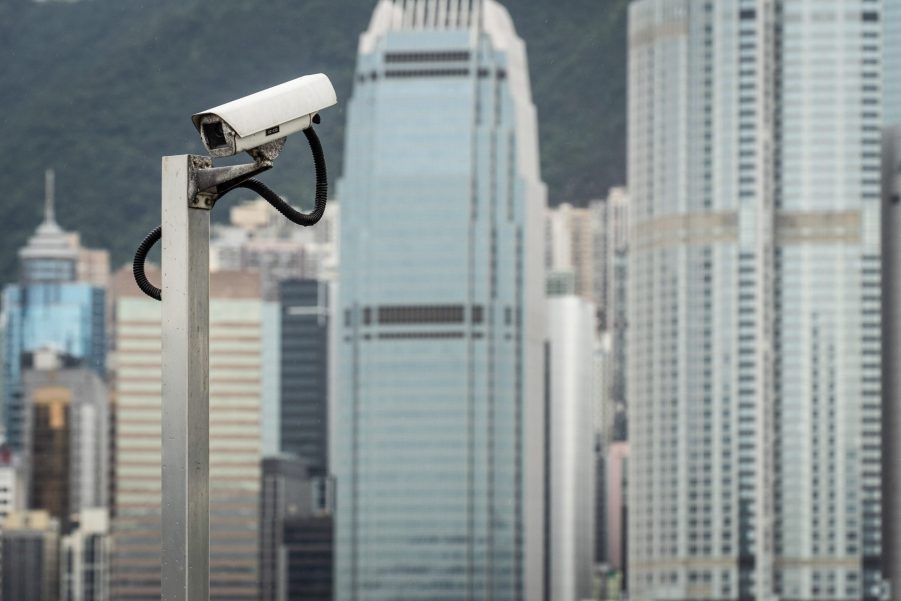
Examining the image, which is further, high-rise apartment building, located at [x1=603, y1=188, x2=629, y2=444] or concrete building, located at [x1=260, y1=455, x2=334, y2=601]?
high-rise apartment building, located at [x1=603, y1=188, x2=629, y2=444]

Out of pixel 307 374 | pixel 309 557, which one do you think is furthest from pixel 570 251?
pixel 309 557

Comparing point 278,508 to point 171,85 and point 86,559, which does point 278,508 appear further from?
point 171,85

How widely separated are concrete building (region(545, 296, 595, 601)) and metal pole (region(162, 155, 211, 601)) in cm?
8621

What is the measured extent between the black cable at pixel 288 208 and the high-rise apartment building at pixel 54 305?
9510 centimetres

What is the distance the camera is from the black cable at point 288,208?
2834 millimetres

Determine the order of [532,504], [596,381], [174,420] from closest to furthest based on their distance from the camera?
1. [174,420]
2. [532,504]
3. [596,381]

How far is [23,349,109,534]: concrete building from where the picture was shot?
9419 centimetres

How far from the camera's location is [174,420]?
2666mm

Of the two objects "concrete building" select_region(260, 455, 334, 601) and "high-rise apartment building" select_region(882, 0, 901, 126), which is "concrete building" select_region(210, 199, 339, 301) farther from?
"high-rise apartment building" select_region(882, 0, 901, 126)

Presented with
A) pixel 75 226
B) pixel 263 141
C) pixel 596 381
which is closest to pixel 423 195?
pixel 596 381

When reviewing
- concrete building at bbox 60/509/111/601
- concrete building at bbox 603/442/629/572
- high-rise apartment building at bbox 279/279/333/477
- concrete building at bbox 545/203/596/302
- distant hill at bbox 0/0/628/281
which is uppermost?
distant hill at bbox 0/0/628/281

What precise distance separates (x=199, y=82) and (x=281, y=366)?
15425mm

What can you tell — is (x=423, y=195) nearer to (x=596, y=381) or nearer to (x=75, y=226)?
(x=596, y=381)

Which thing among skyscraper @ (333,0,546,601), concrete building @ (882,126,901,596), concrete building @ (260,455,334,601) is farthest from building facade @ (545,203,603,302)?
concrete building @ (260,455,334,601)
